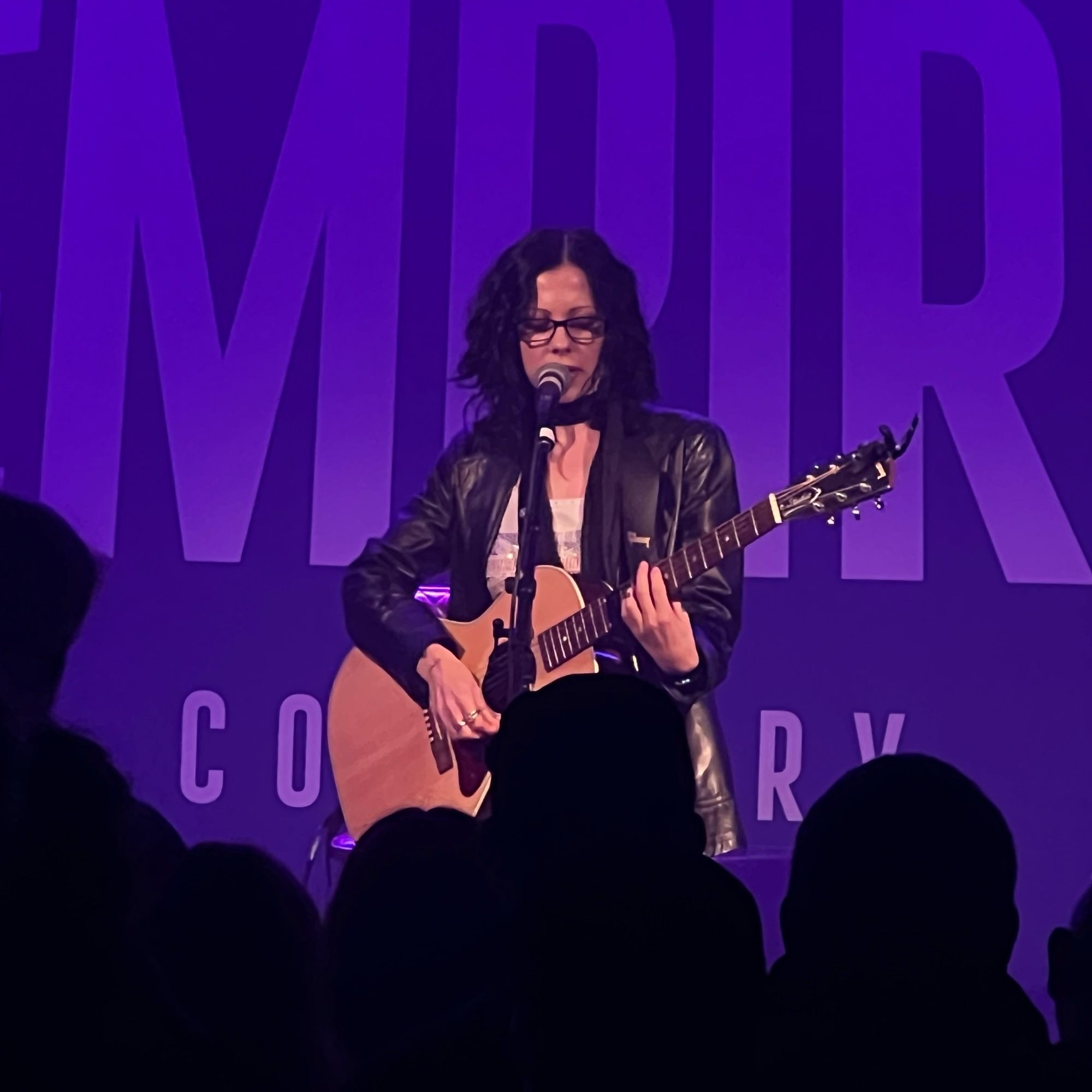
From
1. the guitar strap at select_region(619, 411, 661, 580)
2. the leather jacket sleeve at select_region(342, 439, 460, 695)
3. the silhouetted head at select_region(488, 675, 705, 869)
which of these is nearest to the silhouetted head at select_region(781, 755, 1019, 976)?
the silhouetted head at select_region(488, 675, 705, 869)

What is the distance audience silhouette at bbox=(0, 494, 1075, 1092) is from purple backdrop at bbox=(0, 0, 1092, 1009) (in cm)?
362

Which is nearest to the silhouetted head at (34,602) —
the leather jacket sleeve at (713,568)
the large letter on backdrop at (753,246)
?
the leather jacket sleeve at (713,568)

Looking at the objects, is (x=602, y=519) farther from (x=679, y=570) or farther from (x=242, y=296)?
(x=242, y=296)

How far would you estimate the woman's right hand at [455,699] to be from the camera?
410 cm

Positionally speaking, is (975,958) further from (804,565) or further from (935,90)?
(935,90)

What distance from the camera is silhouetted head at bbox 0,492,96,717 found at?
1812 millimetres

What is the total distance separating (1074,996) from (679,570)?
2750 mm

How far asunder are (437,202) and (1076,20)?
2293 mm

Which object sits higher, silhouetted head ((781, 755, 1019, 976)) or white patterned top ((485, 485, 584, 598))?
white patterned top ((485, 485, 584, 598))

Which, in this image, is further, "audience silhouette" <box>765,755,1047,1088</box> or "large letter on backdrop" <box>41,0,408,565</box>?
"large letter on backdrop" <box>41,0,408,565</box>

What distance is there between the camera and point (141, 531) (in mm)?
5316

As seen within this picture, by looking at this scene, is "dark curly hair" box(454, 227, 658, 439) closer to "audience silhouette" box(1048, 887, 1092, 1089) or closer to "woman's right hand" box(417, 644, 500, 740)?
"woman's right hand" box(417, 644, 500, 740)

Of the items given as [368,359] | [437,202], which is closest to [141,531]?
[368,359]

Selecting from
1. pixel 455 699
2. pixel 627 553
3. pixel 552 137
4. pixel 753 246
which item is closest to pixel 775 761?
pixel 627 553
